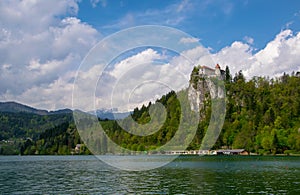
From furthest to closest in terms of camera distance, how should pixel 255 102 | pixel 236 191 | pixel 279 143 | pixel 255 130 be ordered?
pixel 255 102 → pixel 255 130 → pixel 279 143 → pixel 236 191

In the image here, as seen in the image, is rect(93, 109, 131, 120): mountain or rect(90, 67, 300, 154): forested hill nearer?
rect(93, 109, 131, 120): mountain

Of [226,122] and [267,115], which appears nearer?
[267,115]

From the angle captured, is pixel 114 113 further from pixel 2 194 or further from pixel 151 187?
pixel 2 194

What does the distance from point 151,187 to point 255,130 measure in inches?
5482

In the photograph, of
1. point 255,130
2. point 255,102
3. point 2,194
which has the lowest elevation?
point 2,194

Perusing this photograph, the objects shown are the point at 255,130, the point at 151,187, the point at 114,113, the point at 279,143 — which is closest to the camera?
the point at 114,113

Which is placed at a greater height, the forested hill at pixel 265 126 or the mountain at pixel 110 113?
the forested hill at pixel 265 126

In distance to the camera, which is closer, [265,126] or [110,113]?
[110,113]

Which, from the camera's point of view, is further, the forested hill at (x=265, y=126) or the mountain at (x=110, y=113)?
the forested hill at (x=265, y=126)

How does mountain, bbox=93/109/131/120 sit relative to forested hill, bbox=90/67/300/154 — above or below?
below

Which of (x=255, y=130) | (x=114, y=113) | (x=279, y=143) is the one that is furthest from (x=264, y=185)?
(x=255, y=130)

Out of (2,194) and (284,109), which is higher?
(284,109)

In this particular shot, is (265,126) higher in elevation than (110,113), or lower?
higher

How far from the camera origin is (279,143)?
143 meters
